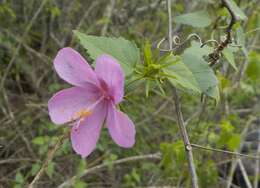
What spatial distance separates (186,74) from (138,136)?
78.3 inches

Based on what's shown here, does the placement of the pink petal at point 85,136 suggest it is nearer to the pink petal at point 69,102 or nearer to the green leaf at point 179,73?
the pink petal at point 69,102

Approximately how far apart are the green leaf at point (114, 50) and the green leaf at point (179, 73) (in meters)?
0.06

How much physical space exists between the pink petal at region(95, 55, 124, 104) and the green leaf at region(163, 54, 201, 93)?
10cm

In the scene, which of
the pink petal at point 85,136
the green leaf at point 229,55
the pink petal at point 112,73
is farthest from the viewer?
the green leaf at point 229,55

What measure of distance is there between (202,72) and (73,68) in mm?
235

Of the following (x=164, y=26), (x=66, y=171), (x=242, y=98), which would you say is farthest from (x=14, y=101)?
(x=242, y=98)

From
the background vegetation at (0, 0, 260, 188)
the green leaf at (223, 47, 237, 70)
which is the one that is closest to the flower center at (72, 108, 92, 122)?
the green leaf at (223, 47, 237, 70)

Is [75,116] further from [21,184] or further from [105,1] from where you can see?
[105,1]

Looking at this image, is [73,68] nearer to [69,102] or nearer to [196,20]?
[69,102]

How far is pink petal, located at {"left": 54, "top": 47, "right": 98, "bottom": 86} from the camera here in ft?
2.62

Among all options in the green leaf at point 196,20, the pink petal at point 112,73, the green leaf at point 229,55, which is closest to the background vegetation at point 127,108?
the green leaf at point 196,20

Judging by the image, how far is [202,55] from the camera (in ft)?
2.97

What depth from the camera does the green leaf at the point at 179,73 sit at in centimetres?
79

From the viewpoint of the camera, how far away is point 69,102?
2.85ft
